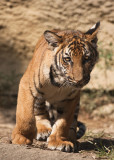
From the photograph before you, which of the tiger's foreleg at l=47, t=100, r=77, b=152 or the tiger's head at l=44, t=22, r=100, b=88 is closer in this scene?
the tiger's head at l=44, t=22, r=100, b=88

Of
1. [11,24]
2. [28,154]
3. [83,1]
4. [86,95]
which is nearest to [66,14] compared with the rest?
[83,1]

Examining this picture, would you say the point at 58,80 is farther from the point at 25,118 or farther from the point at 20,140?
the point at 20,140

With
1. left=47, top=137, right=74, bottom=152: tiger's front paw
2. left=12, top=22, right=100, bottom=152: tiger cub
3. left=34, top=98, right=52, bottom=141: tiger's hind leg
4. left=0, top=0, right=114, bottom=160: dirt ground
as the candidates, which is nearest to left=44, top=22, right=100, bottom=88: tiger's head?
left=12, top=22, right=100, bottom=152: tiger cub

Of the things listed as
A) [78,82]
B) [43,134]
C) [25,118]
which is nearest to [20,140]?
[25,118]

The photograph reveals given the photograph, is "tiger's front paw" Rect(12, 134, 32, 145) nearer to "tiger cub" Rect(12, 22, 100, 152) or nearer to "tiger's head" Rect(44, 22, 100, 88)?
"tiger cub" Rect(12, 22, 100, 152)

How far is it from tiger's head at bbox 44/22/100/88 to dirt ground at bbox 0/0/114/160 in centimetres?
270

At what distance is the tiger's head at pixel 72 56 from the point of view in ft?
11.9

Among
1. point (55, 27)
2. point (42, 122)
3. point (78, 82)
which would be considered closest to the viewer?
point (78, 82)

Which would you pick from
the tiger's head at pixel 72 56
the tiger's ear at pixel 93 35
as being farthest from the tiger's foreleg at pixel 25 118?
the tiger's ear at pixel 93 35

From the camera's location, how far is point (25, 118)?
4.00 m

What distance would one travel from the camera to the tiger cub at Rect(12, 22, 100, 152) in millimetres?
3697

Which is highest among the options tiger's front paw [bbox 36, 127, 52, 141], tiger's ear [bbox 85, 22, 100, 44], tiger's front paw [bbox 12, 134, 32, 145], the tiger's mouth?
tiger's ear [bbox 85, 22, 100, 44]

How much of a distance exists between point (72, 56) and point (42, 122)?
142 centimetres

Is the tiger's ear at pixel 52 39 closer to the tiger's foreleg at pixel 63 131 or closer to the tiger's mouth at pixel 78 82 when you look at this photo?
the tiger's mouth at pixel 78 82
